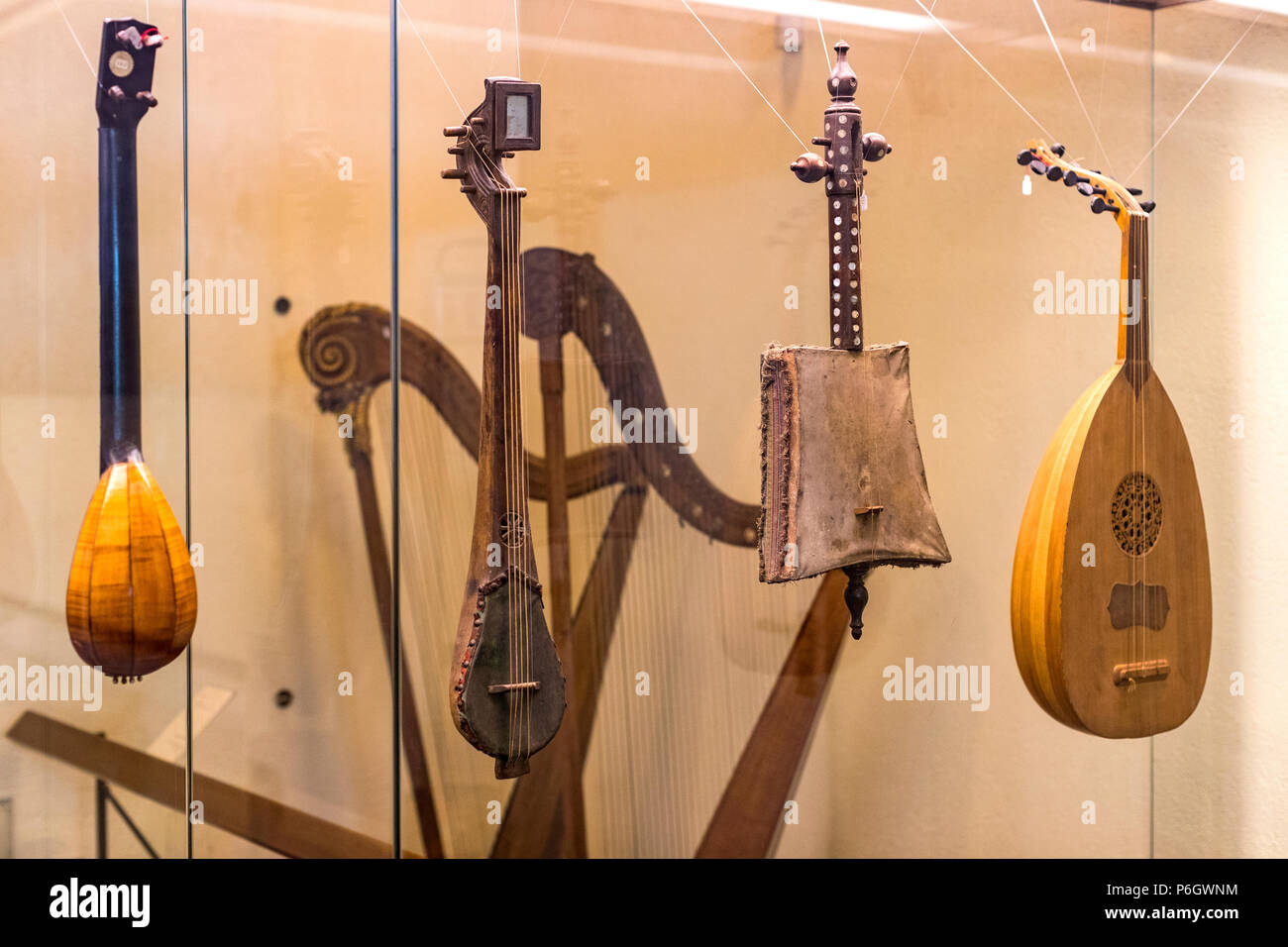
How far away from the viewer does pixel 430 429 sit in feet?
8.18

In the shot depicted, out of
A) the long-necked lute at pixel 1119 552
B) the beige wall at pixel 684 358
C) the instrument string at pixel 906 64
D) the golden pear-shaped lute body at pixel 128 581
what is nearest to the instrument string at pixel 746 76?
the beige wall at pixel 684 358

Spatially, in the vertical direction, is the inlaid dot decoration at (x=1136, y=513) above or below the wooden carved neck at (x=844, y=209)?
below

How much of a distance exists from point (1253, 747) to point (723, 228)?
1736 millimetres

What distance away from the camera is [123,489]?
2.20 metres

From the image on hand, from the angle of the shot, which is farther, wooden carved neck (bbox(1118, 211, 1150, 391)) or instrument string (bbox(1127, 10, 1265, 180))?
instrument string (bbox(1127, 10, 1265, 180))

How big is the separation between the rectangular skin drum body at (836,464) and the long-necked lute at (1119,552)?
0.27 metres

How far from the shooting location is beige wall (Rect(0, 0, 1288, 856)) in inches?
96.1

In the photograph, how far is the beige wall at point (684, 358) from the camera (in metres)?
2.44

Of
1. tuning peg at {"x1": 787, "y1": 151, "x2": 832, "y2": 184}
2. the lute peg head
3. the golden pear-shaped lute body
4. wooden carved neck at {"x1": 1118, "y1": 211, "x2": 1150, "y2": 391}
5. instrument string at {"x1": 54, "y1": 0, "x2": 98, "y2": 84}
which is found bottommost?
the golden pear-shaped lute body

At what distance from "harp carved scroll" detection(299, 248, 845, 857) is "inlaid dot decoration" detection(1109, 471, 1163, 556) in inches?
28.5

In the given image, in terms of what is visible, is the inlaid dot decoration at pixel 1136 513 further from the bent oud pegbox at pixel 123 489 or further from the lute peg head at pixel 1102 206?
the bent oud pegbox at pixel 123 489

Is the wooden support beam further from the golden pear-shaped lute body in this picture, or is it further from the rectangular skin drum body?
the rectangular skin drum body

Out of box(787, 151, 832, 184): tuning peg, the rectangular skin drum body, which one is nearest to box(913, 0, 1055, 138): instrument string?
box(787, 151, 832, 184): tuning peg
